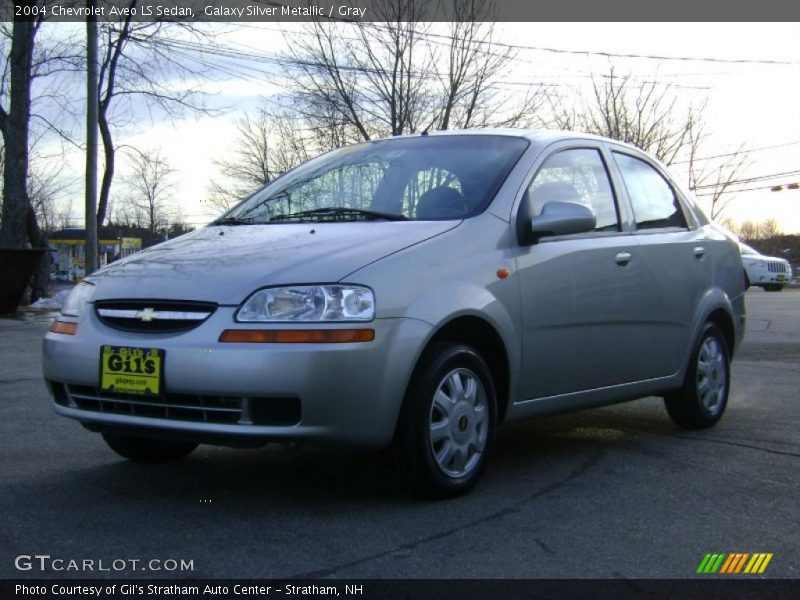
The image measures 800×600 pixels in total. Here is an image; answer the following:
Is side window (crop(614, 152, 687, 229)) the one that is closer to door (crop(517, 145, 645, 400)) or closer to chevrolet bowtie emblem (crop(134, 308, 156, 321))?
door (crop(517, 145, 645, 400))

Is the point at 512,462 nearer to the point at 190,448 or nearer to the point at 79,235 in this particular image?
the point at 190,448

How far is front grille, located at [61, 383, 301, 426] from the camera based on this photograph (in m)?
3.69

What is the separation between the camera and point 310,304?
3.75 meters

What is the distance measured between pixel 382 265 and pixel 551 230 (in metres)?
1.03

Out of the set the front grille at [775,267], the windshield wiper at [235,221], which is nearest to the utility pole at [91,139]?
the windshield wiper at [235,221]

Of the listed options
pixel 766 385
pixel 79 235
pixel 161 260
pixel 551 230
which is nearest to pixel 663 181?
pixel 551 230

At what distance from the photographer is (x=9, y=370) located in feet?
28.2

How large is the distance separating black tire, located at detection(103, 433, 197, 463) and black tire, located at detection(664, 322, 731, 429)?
2.82m

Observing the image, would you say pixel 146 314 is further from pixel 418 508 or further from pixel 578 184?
pixel 578 184

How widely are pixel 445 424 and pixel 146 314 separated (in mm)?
1262

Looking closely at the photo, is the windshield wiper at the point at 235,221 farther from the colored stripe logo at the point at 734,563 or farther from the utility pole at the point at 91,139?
the utility pole at the point at 91,139

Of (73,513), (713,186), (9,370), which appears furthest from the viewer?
(713,186)

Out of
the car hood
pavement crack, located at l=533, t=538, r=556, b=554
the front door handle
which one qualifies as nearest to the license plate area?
the car hood
